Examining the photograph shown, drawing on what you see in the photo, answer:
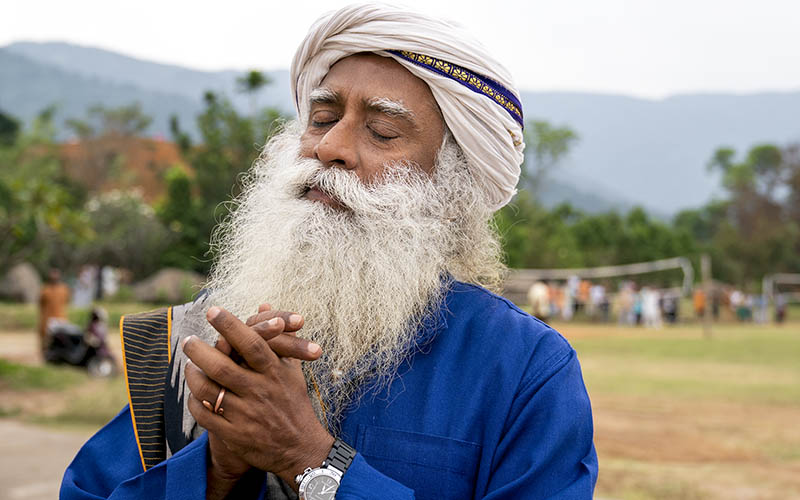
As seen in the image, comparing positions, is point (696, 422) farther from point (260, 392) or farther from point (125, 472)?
point (260, 392)

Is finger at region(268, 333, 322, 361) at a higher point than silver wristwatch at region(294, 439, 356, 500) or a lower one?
higher

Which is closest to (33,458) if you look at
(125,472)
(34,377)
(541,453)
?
(34,377)

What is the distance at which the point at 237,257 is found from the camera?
6.41 feet

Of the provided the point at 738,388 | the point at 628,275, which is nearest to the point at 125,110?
the point at 628,275

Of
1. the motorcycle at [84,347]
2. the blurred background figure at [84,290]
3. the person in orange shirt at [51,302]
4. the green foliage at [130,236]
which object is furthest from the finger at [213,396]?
the green foliage at [130,236]

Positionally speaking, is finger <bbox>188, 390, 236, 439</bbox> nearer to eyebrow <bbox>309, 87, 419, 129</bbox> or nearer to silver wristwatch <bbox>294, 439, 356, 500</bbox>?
silver wristwatch <bbox>294, 439, 356, 500</bbox>

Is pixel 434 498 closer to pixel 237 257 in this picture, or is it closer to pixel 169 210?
pixel 237 257

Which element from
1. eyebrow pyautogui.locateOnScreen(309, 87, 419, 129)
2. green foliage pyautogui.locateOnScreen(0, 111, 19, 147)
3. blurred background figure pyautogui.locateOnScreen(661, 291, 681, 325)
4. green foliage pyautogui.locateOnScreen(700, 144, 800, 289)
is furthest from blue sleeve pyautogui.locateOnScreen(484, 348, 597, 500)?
green foliage pyautogui.locateOnScreen(0, 111, 19, 147)

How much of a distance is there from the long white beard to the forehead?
0.48 ft

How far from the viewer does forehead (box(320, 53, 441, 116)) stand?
177 centimetres

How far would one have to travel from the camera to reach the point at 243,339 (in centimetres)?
125

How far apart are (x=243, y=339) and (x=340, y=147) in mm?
631

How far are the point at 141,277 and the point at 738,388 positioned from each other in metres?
25.8

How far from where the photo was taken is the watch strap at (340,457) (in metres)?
1.36
